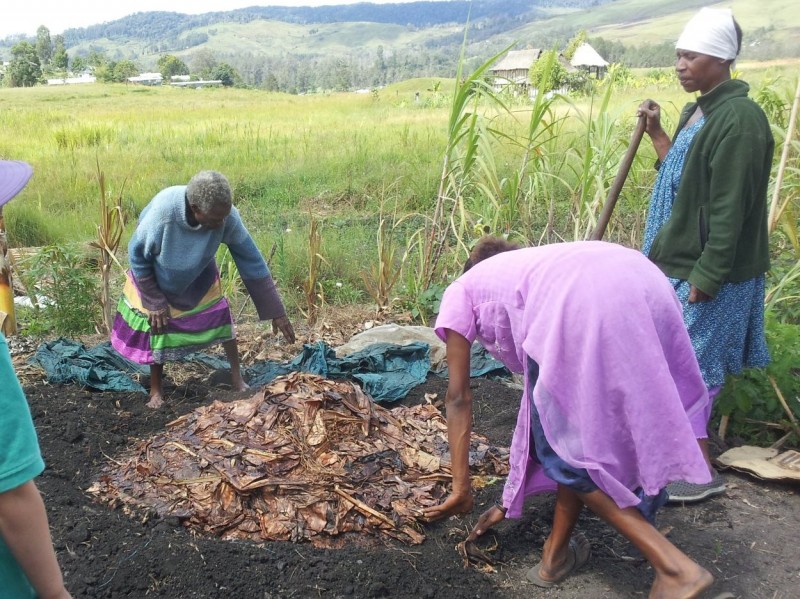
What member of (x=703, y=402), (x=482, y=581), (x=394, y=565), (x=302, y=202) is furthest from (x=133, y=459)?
(x=302, y=202)

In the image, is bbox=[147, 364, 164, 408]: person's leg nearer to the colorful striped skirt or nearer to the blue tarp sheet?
the colorful striped skirt

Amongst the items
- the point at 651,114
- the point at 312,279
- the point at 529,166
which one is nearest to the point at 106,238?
the point at 312,279

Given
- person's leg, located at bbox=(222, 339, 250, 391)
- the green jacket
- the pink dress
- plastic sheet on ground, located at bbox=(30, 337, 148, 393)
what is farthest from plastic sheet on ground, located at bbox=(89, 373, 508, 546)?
the green jacket

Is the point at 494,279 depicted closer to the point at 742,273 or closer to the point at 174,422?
the point at 742,273

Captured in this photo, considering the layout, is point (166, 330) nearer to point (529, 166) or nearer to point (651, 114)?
point (651, 114)

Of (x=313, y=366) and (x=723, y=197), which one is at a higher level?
(x=723, y=197)

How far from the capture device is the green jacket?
2.60m

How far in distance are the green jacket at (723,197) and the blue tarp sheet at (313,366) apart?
1.66 m

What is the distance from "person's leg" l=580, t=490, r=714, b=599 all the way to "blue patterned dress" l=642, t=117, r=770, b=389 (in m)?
1.05

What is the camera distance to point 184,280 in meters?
3.71

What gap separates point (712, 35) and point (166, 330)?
9.35ft

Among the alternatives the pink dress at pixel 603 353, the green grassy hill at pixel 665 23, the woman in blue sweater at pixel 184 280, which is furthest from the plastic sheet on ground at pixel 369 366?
the green grassy hill at pixel 665 23

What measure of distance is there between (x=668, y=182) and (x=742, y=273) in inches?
17.8

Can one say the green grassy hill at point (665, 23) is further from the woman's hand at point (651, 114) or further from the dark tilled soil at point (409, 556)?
the dark tilled soil at point (409, 556)
